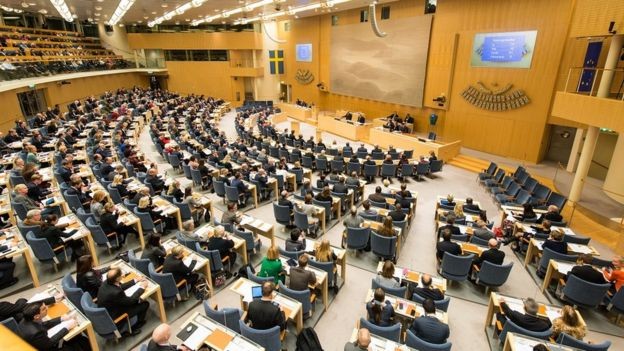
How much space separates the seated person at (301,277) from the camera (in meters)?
5.87

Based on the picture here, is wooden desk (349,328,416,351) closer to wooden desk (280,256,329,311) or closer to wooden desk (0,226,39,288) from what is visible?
wooden desk (280,256,329,311)

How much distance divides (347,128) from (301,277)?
1624 centimetres

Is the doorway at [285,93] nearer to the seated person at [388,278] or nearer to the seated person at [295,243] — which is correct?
the seated person at [295,243]

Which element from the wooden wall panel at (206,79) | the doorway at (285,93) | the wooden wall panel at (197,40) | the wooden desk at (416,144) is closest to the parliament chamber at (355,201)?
the wooden desk at (416,144)

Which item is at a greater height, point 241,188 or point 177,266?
point 177,266

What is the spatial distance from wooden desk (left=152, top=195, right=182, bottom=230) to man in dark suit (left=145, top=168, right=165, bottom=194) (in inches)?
50.2

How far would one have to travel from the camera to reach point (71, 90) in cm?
2408

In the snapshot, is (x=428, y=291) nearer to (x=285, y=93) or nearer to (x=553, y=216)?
(x=553, y=216)

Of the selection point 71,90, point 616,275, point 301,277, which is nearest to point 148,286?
point 301,277

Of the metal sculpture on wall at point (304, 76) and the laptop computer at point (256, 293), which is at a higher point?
the metal sculpture on wall at point (304, 76)

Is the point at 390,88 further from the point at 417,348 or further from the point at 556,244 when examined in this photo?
the point at 417,348

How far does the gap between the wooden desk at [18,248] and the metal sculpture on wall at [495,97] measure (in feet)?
59.2

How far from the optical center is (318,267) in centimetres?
658

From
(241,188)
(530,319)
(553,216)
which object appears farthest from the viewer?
(241,188)
